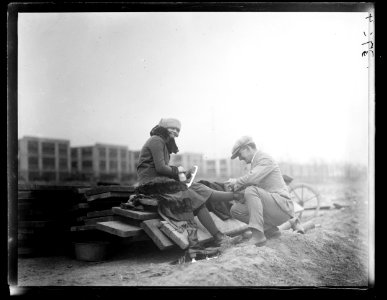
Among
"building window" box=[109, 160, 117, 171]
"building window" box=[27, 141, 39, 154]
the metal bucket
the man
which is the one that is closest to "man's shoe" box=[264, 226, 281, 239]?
the man

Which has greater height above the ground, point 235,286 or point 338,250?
point 338,250

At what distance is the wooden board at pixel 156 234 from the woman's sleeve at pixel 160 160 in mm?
694

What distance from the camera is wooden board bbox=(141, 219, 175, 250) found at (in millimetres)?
5875

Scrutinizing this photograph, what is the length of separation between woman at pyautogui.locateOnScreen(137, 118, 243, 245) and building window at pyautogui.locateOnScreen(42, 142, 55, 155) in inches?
48.0

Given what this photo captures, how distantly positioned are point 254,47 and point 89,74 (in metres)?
2.34

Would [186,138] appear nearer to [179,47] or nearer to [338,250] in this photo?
[179,47]

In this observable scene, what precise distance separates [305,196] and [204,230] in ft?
5.40

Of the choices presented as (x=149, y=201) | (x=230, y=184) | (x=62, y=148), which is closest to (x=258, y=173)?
(x=230, y=184)

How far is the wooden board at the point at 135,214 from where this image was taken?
19.6 feet

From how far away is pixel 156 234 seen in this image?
5.90 meters

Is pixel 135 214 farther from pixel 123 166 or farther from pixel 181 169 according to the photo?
pixel 181 169

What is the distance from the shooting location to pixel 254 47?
6219 millimetres

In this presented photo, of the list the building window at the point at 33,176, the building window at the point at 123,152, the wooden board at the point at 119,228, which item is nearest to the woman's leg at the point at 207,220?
the wooden board at the point at 119,228

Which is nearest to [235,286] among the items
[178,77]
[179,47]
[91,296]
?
[91,296]
